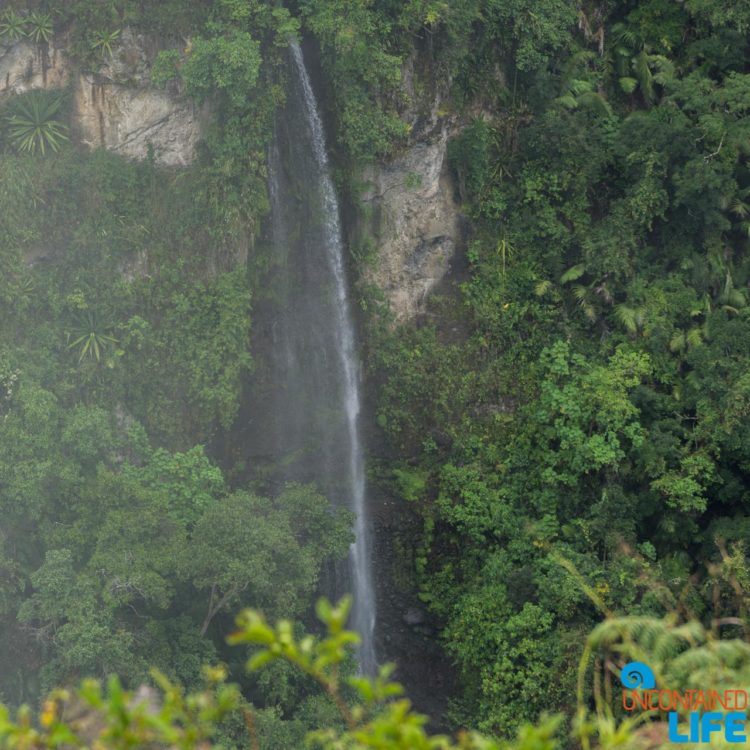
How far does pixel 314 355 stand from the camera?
19.4m

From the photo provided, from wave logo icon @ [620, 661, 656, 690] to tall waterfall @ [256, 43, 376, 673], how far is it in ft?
28.0

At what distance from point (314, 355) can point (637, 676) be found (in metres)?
9.98

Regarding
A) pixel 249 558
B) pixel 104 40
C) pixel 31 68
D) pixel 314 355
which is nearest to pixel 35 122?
pixel 31 68

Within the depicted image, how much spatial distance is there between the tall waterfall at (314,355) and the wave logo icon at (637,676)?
8.55 meters

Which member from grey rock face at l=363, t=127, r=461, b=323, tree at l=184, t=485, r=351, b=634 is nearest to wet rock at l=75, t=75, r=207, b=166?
grey rock face at l=363, t=127, r=461, b=323

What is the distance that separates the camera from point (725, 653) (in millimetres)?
5887

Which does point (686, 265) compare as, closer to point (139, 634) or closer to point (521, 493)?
point (521, 493)

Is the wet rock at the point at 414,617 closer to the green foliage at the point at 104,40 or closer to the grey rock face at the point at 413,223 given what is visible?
the grey rock face at the point at 413,223

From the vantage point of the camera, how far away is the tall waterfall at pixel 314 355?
18547mm

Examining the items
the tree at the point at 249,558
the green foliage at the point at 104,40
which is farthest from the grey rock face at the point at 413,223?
the tree at the point at 249,558

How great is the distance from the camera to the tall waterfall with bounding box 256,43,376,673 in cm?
1855

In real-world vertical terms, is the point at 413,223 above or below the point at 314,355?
above

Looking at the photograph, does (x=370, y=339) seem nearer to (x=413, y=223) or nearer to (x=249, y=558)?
(x=413, y=223)

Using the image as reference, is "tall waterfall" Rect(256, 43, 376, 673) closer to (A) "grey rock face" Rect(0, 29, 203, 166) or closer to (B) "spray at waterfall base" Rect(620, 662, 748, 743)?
(A) "grey rock face" Rect(0, 29, 203, 166)
